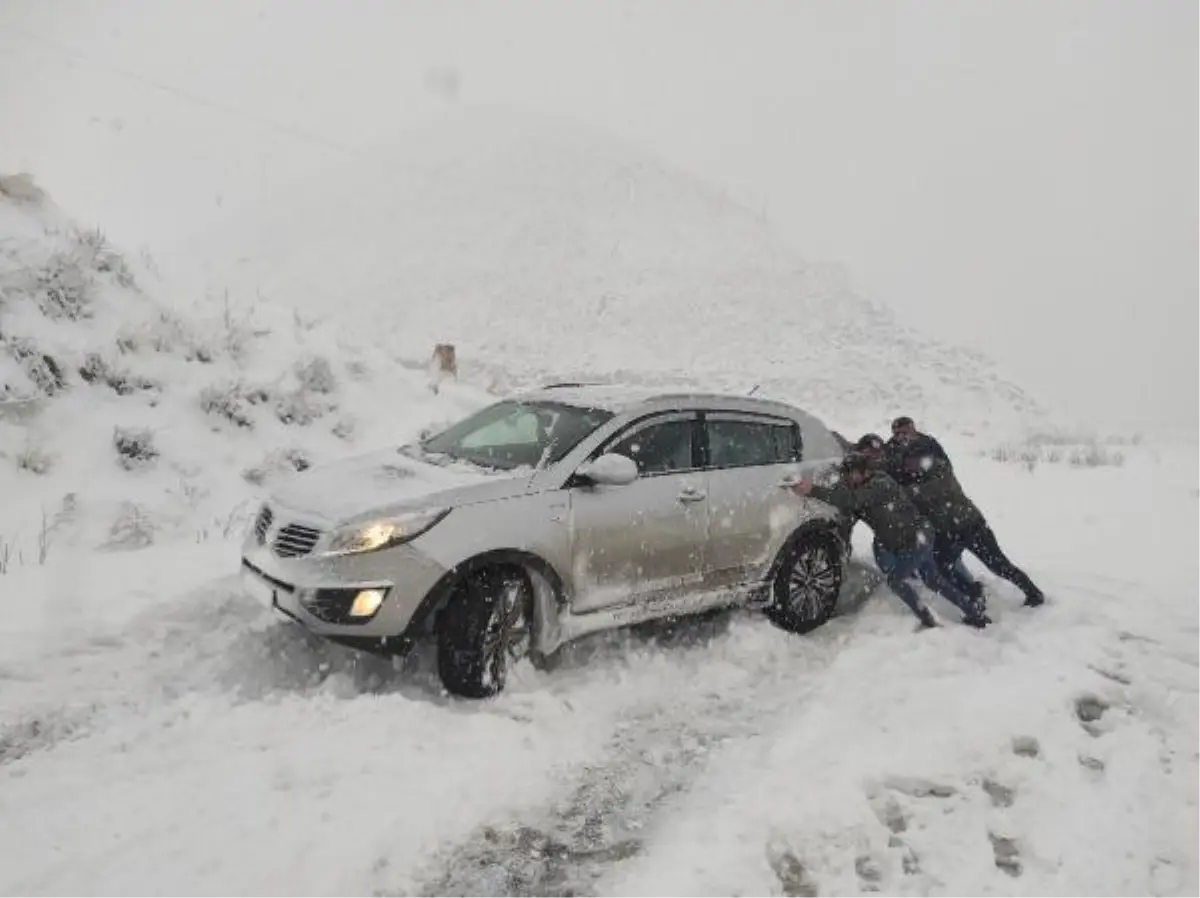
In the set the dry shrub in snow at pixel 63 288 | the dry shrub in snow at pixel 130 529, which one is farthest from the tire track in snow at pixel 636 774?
the dry shrub in snow at pixel 63 288

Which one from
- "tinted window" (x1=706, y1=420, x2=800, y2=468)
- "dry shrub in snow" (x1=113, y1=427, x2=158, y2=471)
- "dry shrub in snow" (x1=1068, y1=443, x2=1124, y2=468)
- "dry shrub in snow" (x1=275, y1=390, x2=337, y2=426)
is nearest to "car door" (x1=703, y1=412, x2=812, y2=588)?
"tinted window" (x1=706, y1=420, x2=800, y2=468)

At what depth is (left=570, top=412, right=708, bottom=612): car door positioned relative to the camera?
5520 mm

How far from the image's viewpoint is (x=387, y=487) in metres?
5.27

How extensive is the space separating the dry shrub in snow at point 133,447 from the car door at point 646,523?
580cm

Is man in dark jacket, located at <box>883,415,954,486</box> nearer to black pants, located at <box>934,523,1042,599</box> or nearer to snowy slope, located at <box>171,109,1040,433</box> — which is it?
black pants, located at <box>934,523,1042,599</box>

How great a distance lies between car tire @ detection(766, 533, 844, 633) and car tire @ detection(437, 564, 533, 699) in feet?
7.69

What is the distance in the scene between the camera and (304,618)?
193 inches

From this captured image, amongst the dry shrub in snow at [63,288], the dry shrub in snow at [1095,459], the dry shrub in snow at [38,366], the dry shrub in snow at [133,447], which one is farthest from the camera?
the dry shrub in snow at [1095,459]

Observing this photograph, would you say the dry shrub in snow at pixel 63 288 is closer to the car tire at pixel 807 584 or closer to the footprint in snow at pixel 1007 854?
the car tire at pixel 807 584

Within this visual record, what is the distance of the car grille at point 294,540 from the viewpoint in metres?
4.96

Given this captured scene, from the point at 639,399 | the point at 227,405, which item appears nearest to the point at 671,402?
the point at 639,399

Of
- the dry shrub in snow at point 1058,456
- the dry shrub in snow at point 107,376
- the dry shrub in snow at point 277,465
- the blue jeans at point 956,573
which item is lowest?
the dry shrub in snow at point 1058,456

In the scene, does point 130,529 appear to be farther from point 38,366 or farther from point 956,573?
point 956,573

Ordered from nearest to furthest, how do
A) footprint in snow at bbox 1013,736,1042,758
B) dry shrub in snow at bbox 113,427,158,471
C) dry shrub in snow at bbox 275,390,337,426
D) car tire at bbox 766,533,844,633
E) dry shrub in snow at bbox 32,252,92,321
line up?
1. footprint in snow at bbox 1013,736,1042,758
2. car tire at bbox 766,533,844,633
3. dry shrub in snow at bbox 113,427,158,471
4. dry shrub in snow at bbox 32,252,92,321
5. dry shrub in snow at bbox 275,390,337,426
